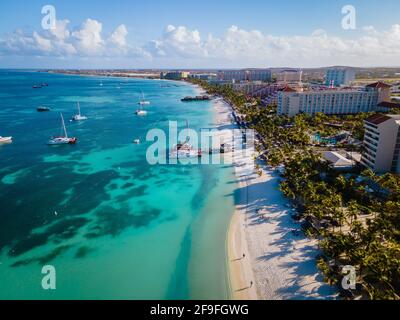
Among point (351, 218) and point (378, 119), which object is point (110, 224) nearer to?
point (351, 218)

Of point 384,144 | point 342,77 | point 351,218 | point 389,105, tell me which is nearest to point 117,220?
point 351,218

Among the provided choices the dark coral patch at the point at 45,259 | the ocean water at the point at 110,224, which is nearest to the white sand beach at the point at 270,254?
the ocean water at the point at 110,224

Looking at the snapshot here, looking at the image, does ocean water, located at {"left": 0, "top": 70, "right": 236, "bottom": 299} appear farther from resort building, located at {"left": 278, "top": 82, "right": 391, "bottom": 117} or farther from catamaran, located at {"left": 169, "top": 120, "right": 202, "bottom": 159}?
resort building, located at {"left": 278, "top": 82, "right": 391, "bottom": 117}

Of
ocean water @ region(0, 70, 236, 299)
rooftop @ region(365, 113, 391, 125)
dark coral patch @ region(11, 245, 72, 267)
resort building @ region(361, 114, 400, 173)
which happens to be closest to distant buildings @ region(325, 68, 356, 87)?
rooftop @ region(365, 113, 391, 125)

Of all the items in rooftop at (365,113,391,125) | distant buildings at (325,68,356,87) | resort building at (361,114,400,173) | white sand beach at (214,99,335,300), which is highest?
distant buildings at (325,68,356,87)
